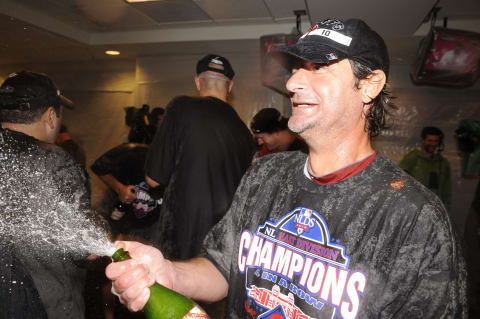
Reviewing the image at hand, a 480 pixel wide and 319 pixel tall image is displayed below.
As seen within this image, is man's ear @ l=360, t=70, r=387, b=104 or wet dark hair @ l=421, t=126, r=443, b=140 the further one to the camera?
wet dark hair @ l=421, t=126, r=443, b=140

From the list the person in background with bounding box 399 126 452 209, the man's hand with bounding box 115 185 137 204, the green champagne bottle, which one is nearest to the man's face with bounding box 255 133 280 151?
the man's hand with bounding box 115 185 137 204

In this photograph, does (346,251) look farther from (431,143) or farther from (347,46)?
(431,143)

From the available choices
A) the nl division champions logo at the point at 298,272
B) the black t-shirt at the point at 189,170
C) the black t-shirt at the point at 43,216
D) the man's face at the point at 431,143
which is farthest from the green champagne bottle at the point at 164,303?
the man's face at the point at 431,143

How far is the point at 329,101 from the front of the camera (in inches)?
53.9

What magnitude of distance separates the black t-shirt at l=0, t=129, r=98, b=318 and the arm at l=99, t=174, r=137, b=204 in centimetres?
189

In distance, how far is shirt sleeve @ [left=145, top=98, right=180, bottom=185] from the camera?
2777mm

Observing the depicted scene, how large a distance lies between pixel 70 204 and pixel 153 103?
6364 mm

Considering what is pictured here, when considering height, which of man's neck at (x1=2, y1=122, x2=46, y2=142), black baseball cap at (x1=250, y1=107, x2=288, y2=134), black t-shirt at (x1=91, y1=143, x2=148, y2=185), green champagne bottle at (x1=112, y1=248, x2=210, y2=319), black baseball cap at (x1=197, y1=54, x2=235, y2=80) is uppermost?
black baseball cap at (x1=197, y1=54, x2=235, y2=80)

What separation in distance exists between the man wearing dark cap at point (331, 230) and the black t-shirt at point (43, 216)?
2.49 feet

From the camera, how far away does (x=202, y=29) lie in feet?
21.8

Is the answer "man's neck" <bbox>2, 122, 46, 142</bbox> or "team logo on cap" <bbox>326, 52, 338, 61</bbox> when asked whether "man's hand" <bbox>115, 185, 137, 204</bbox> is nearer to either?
"man's neck" <bbox>2, 122, 46, 142</bbox>

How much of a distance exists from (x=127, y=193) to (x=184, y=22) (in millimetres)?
4082

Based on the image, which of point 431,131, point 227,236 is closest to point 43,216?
point 227,236

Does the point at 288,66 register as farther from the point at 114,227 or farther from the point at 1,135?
the point at 114,227
